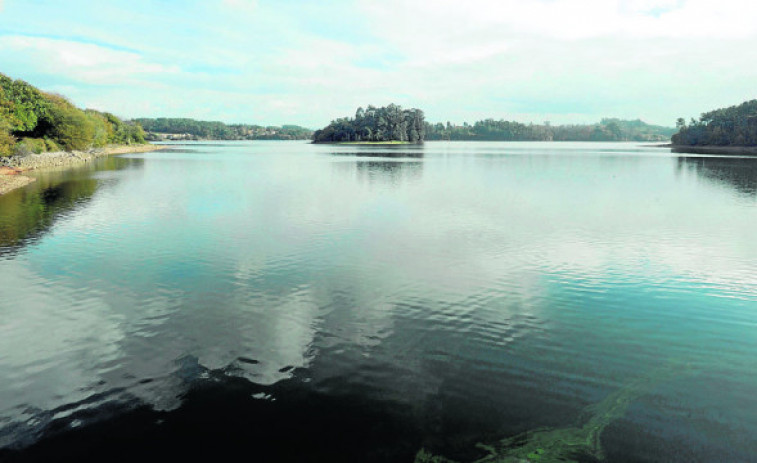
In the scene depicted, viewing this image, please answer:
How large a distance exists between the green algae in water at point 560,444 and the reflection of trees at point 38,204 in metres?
36.0

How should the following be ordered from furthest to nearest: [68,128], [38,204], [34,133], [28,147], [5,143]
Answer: [68,128] → [34,133] → [28,147] → [5,143] → [38,204]

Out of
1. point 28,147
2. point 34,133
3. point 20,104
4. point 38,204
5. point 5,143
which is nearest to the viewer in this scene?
point 38,204

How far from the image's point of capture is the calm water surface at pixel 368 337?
14.0m

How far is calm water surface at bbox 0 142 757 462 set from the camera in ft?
45.8

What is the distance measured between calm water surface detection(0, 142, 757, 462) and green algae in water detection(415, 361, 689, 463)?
197 millimetres

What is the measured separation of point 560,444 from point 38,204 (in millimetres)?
59557

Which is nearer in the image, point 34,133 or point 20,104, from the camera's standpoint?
point 20,104

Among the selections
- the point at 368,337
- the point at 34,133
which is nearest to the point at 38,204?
the point at 368,337

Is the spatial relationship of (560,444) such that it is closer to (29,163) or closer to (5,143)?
(5,143)

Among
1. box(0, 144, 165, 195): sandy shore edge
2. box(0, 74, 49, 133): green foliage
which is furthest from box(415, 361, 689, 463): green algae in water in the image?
box(0, 74, 49, 133): green foliage

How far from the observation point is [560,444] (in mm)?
13414

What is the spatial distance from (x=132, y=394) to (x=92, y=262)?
1877 centimetres

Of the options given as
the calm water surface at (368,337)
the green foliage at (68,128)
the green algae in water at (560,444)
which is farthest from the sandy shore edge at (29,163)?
the green algae in water at (560,444)

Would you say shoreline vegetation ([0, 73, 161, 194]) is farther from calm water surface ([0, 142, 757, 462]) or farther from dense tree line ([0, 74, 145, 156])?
calm water surface ([0, 142, 757, 462])
